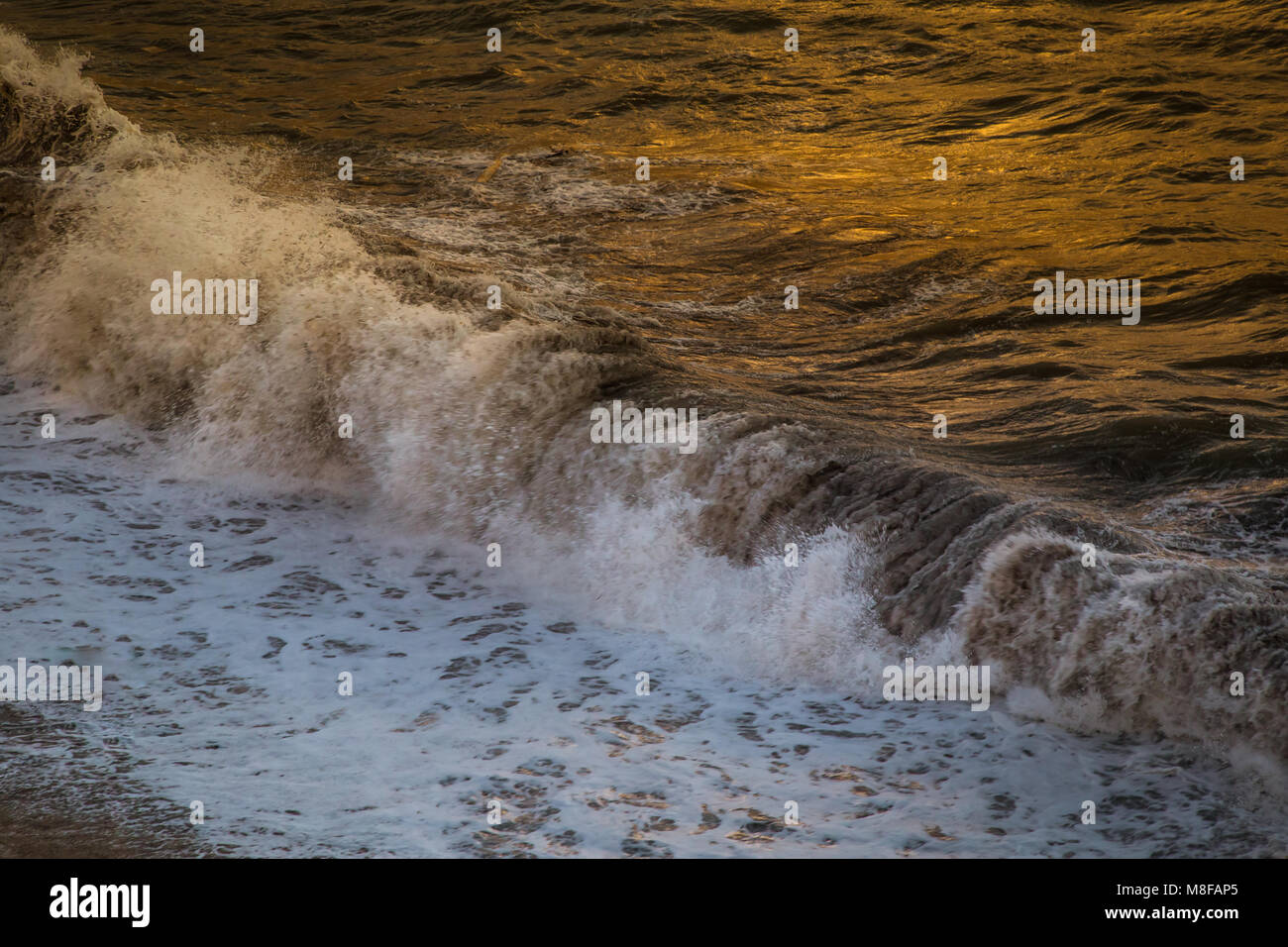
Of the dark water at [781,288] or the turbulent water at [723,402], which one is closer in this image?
the turbulent water at [723,402]

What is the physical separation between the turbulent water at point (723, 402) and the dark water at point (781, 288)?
28 millimetres

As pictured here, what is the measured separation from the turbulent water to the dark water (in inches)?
1.1

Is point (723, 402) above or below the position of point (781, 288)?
below

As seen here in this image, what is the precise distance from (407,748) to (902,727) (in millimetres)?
1582

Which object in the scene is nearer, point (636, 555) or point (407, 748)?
point (407, 748)

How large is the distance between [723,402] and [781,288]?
7.92 feet

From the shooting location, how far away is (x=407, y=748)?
3.98m

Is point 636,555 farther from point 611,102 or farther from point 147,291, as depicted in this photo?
point 611,102

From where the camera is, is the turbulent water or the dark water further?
the dark water

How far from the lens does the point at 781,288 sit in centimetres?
809

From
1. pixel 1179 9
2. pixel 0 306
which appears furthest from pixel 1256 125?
pixel 0 306

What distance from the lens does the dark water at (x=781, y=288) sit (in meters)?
4.65

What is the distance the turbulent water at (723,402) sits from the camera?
4.04 meters

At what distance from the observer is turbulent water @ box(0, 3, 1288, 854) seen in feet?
13.3
